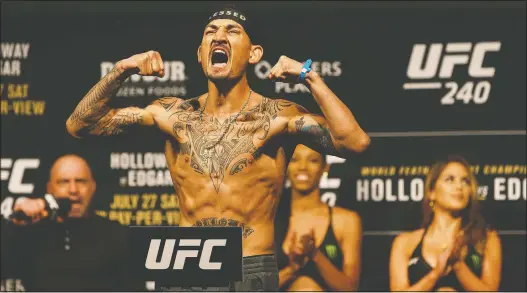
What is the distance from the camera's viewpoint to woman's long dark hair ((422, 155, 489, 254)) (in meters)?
7.76

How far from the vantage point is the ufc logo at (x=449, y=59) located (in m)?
7.81

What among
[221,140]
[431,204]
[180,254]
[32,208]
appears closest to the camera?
[180,254]

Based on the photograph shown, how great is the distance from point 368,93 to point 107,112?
2904mm

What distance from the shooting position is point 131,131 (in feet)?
17.4

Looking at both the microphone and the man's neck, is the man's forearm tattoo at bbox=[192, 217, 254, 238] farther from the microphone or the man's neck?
the microphone

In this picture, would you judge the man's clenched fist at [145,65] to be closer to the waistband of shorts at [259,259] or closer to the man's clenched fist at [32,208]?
the waistband of shorts at [259,259]

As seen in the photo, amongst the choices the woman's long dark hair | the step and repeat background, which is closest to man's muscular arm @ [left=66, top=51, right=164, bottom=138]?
the step and repeat background

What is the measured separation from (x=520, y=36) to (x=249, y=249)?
3.44m

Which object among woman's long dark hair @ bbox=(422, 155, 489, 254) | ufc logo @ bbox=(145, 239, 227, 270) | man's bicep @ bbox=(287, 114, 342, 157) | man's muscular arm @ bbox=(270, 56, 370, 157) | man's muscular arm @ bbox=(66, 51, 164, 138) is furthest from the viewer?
woman's long dark hair @ bbox=(422, 155, 489, 254)

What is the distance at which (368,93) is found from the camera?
306 inches

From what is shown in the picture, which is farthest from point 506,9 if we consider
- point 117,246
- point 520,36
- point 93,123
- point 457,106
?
point 93,123

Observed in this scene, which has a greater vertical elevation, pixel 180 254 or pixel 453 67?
pixel 453 67

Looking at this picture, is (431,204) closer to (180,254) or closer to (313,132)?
(313,132)

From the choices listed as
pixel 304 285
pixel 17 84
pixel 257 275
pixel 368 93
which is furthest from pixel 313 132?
pixel 17 84
